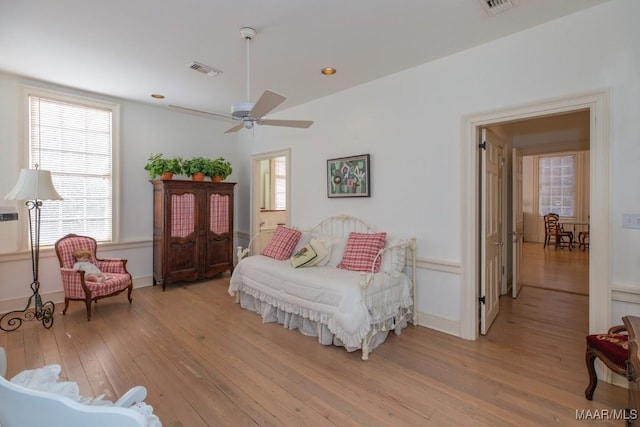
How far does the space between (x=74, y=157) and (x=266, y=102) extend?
11.6 feet

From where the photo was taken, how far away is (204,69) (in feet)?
11.1

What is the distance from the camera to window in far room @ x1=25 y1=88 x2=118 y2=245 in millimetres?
3910

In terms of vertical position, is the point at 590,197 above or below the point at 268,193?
below

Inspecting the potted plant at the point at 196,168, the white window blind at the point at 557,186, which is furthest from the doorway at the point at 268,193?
the white window blind at the point at 557,186

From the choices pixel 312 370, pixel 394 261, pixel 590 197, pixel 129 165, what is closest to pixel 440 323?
pixel 394 261

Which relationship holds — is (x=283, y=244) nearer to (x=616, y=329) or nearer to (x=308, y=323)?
(x=308, y=323)

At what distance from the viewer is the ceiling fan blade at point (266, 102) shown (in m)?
2.10

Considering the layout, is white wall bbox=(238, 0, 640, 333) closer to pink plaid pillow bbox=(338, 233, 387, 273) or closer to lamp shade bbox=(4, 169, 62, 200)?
pink plaid pillow bbox=(338, 233, 387, 273)

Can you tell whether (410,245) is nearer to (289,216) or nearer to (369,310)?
(369,310)

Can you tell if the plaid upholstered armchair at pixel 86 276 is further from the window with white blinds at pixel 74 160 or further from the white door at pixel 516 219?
the white door at pixel 516 219

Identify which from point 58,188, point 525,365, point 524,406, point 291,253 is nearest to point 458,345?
point 525,365

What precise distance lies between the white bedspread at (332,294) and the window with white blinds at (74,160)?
2.53m

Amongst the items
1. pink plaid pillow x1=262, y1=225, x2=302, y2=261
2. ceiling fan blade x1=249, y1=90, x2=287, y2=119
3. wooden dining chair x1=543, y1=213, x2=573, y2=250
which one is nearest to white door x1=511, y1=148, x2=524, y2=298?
pink plaid pillow x1=262, y1=225, x2=302, y2=261

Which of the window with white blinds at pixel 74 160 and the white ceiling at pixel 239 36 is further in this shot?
the window with white blinds at pixel 74 160
